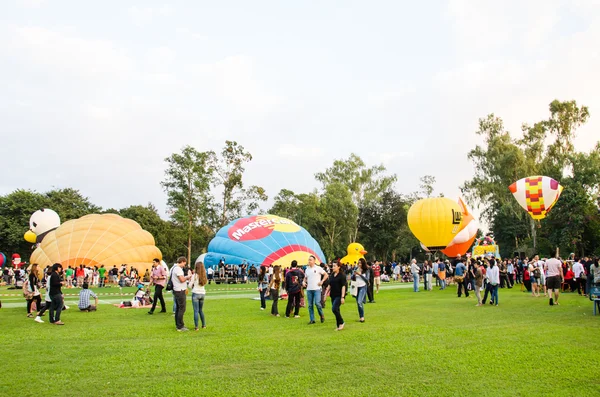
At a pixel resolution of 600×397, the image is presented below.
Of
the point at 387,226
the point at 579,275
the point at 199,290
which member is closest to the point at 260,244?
the point at 579,275

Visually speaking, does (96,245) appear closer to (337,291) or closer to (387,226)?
(337,291)

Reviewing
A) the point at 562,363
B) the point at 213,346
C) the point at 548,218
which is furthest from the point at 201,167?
the point at 562,363

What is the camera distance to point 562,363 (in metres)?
7.22

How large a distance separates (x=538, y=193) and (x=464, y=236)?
24.6 feet

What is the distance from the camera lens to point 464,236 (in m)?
36.2

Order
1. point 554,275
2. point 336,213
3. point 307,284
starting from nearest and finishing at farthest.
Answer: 1. point 307,284
2. point 554,275
3. point 336,213

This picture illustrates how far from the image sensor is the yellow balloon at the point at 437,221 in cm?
3328

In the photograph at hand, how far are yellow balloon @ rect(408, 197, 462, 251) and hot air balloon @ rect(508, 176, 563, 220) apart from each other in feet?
15.4

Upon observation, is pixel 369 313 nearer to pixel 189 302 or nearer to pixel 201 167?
A: pixel 189 302

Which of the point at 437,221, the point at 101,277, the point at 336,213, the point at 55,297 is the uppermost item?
the point at 336,213

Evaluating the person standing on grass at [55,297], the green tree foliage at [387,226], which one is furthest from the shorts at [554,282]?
the green tree foliage at [387,226]

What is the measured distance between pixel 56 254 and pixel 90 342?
2680 centimetres

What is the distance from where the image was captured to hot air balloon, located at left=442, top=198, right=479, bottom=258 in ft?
117

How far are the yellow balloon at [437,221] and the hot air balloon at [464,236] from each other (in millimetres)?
1441
